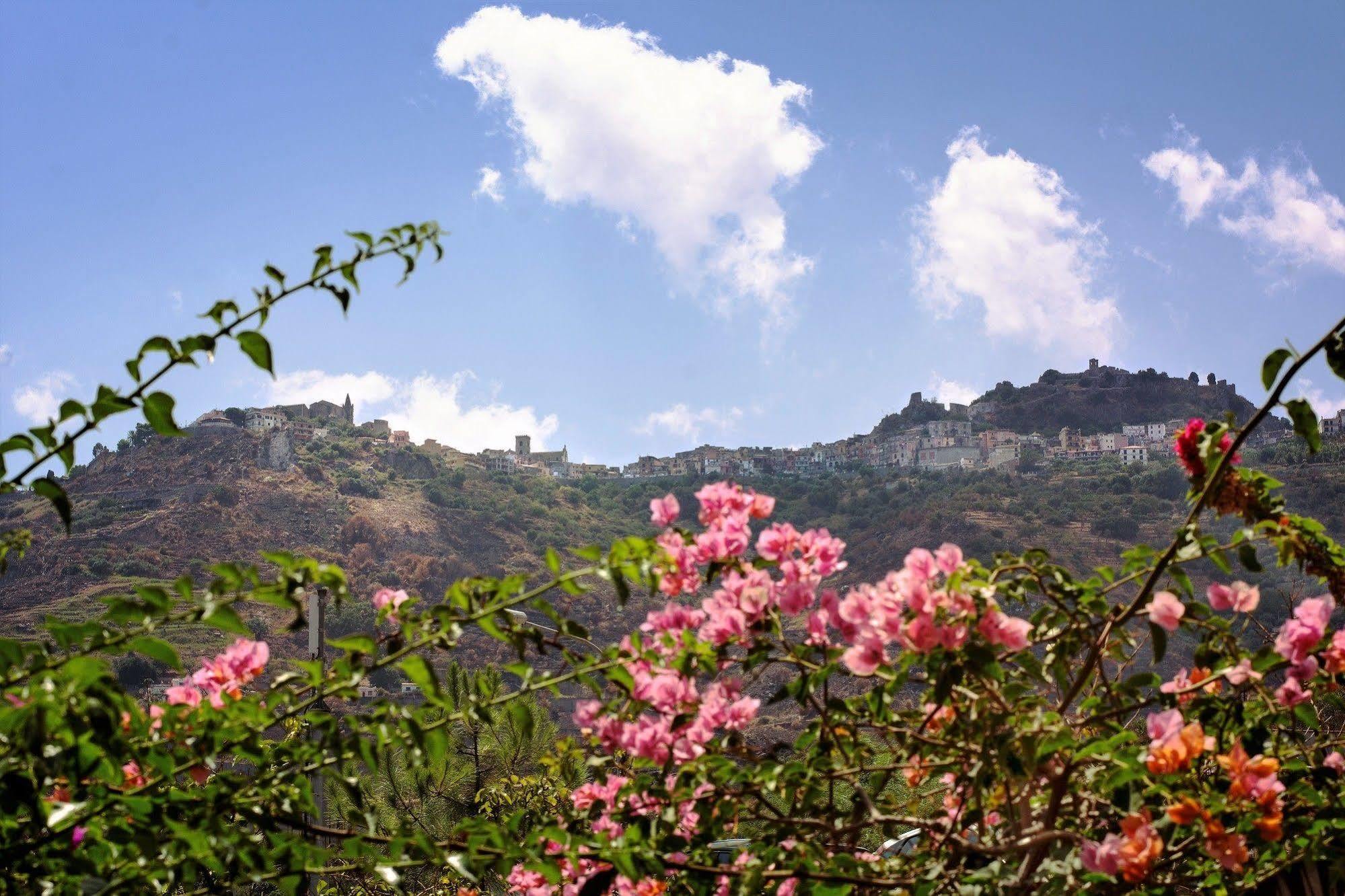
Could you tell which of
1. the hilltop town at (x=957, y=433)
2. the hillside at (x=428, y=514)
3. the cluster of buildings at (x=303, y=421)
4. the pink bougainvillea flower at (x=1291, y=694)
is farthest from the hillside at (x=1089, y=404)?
the pink bougainvillea flower at (x=1291, y=694)

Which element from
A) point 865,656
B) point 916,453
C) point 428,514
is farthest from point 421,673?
point 916,453

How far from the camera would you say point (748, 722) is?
1.81 m

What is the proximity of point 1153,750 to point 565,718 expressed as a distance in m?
Answer: 37.9

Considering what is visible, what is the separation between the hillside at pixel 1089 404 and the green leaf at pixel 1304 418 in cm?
8037

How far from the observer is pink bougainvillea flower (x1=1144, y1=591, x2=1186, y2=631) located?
1457 millimetres

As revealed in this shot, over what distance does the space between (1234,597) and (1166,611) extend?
209mm

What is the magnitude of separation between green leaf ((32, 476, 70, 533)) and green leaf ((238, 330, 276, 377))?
0.26 meters

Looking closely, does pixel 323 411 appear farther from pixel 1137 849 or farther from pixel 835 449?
pixel 1137 849

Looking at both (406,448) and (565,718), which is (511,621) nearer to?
(565,718)

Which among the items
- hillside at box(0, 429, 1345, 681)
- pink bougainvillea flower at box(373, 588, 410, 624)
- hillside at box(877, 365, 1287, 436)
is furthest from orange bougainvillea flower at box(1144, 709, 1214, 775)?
hillside at box(877, 365, 1287, 436)

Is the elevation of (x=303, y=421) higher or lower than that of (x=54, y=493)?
higher

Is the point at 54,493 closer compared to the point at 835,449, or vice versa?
the point at 54,493

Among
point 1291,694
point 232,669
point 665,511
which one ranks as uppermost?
point 665,511

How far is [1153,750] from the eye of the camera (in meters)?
1.38
